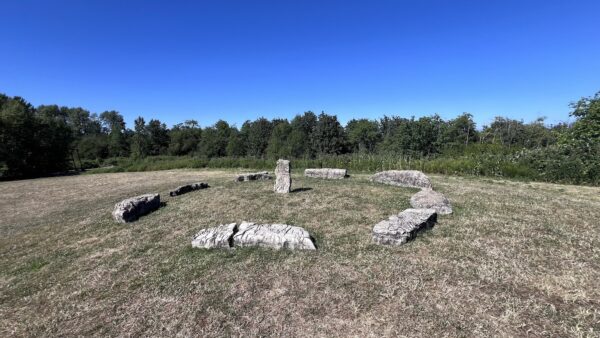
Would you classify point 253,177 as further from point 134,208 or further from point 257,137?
point 257,137

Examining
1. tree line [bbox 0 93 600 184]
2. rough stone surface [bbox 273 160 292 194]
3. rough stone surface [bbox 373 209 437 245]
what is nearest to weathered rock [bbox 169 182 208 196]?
rough stone surface [bbox 273 160 292 194]

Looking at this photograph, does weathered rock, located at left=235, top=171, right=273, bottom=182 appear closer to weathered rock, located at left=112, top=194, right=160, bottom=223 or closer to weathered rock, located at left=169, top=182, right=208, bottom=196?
weathered rock, located at left=169, top=182, right=208, bottom=196

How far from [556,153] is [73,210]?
21540 millimetres

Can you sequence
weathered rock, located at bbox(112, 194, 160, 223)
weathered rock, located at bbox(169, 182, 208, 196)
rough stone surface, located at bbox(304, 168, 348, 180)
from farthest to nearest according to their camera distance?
rough stone surface, located at bbox(304, 168, 348, 180)
weathered rock, located at bbox(169, 182, 208, 196)
weathered rock, located at bbox(112, 194, 160, 223)

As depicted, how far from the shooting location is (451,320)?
11.7 ft

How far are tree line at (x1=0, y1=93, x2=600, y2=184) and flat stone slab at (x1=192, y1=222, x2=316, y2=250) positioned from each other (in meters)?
15.3

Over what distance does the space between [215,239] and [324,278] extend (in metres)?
2.64

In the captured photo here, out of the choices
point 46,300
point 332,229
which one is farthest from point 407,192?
point 46,300

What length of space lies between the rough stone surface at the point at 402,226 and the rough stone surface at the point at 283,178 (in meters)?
5.02

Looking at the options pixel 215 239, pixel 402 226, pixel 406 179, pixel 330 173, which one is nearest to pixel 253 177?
pixel 330 173

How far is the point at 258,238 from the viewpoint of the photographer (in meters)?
6.01

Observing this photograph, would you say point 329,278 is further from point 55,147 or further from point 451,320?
point 55,147

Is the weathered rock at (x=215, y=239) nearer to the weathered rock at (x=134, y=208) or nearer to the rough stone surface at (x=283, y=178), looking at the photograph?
the weathered rock at (x=134, y=208)

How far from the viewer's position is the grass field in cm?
370
